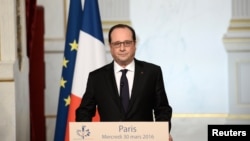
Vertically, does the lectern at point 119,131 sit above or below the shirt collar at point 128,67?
below

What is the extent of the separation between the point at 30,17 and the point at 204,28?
1.97 metres

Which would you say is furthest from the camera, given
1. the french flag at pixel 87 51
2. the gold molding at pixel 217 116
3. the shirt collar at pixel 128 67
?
the gold molding at pixel 217 116

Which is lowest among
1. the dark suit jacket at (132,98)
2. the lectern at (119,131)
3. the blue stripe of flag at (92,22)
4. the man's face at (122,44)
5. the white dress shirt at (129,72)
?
the lectern at (119,131)

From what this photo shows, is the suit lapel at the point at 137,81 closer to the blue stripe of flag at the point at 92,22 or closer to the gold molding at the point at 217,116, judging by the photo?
the blue stripe of flag at the point at 92,22

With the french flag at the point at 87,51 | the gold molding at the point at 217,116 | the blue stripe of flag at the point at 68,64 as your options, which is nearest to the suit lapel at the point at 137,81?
the french flag at the point at 87,51

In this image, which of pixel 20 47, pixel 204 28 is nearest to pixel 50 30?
pixel 20 47

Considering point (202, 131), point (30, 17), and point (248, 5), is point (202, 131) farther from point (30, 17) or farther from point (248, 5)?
point (30, 17)

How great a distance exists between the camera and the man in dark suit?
2.32 metres

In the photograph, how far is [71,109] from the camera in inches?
150

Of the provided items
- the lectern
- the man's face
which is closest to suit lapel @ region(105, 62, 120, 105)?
the man's face

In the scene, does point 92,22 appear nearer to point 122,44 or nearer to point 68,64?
point 68,64

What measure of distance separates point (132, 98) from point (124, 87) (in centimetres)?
8

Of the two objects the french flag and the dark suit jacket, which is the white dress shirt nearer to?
the dark suit jacket

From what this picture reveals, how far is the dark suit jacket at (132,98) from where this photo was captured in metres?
2.33
